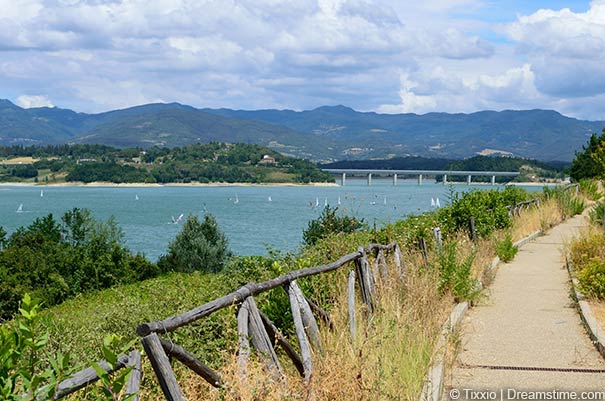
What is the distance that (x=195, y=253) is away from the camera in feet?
108

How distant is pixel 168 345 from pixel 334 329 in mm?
3177

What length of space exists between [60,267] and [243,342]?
931 inches

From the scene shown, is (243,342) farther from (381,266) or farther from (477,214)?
(477,214)

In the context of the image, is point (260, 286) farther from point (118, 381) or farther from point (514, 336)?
point (514, 336)

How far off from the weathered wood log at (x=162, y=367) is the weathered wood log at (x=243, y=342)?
0.78 metres

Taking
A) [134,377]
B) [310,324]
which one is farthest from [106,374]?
[310,324]

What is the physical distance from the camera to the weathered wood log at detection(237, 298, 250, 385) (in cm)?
502

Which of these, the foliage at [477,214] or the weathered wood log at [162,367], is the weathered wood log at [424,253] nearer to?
the foliage at [477,214]

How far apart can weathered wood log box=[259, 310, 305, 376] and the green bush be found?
630 cm

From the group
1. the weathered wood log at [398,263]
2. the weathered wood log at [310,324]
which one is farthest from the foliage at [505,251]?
the weathered wood log at [310,324]

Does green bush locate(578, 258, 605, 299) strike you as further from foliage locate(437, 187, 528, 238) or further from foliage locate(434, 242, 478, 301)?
foliage locate(437, 187, 528, 238)

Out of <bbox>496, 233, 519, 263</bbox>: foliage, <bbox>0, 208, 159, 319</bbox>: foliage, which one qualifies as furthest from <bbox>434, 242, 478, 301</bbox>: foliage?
<bbox>0, 208, 159, 319</bbox>: foliage

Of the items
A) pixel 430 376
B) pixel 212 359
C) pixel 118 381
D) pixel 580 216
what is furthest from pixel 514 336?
pixel 580 216

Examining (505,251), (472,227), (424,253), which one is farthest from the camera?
(472,227)
